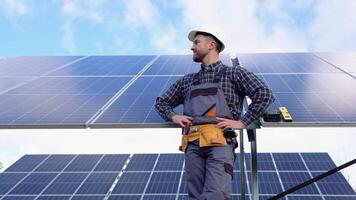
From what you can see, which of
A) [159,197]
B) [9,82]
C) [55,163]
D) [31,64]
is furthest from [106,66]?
[55,163]

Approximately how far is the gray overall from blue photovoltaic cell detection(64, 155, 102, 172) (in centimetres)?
806

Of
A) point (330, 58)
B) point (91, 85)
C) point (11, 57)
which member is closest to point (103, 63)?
point (91, 85)

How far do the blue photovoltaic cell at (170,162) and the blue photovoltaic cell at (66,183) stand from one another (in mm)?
2197

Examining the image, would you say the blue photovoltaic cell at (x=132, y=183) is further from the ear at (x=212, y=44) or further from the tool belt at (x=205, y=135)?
the ear at (x=212, y=44)

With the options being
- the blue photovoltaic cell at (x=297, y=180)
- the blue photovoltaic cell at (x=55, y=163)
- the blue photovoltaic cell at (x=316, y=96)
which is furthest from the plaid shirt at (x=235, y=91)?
the blue photovoltaic cell at (x=55, y=163)

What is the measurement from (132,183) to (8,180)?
3.96 m

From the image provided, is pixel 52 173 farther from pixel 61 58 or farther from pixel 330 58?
pixel 330 58

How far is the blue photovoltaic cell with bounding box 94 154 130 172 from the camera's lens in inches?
432

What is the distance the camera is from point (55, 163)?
1205 cm

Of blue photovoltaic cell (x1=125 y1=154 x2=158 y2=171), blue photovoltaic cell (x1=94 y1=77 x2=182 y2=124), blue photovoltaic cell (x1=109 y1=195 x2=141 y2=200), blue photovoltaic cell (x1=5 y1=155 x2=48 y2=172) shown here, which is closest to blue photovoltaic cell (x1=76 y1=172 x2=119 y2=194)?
blue photovoltaic cell (x1=109 y1=195 x2=141 y2=200)

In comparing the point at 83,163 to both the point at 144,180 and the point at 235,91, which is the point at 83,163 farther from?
the point at 235,91

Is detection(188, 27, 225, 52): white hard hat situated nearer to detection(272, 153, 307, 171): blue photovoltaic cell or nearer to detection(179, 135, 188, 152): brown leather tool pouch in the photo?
detection(179, 135, 188, 152): brown leather tool pouch

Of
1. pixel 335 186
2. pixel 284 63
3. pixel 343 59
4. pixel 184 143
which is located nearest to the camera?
pixel 184 143

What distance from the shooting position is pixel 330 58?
313 inches
